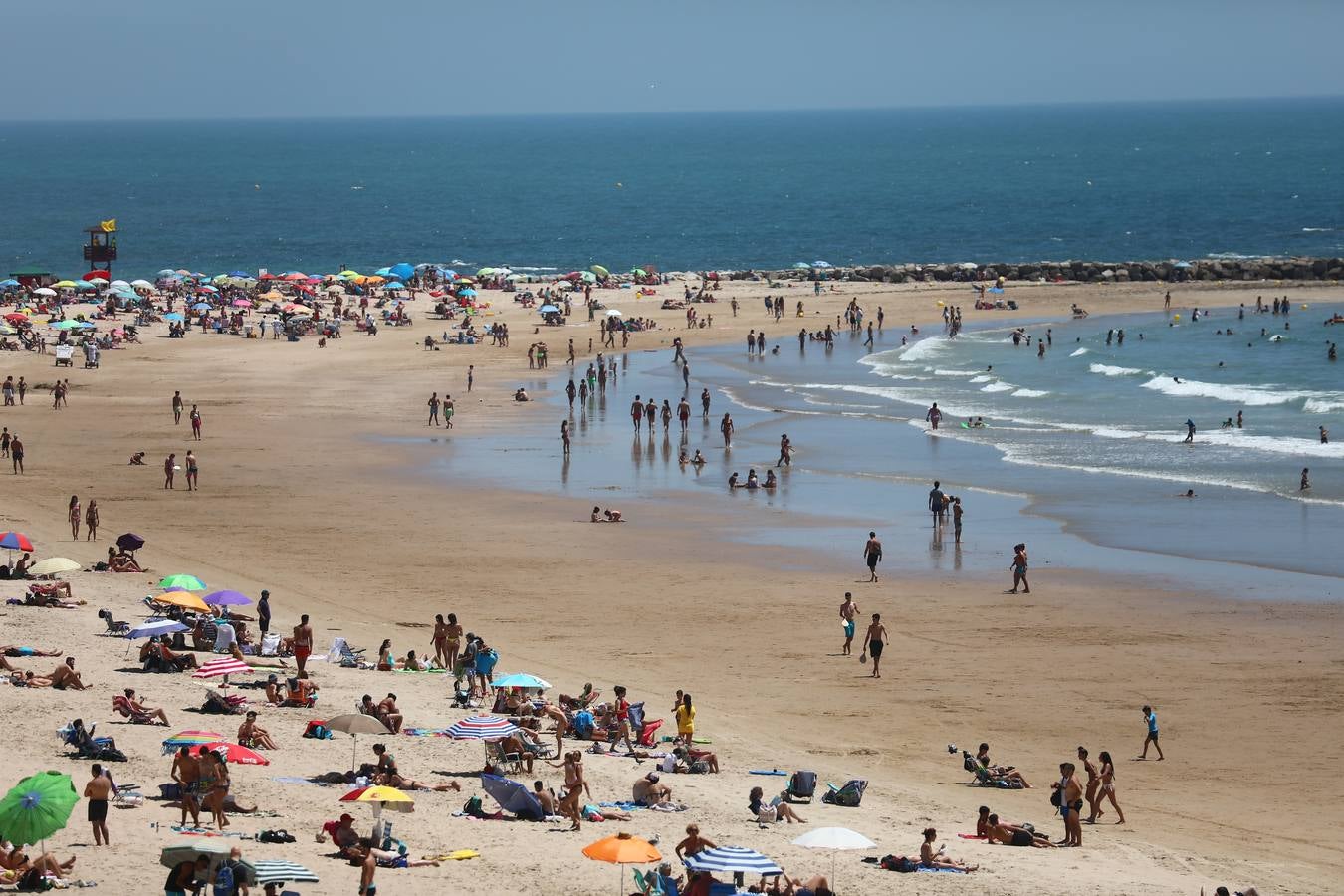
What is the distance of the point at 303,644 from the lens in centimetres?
2102

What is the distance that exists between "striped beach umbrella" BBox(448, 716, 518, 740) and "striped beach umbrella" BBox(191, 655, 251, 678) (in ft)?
11.7

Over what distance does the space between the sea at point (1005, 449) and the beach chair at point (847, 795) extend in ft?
38.5

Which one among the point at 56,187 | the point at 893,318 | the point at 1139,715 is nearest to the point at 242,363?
the point at 893,318

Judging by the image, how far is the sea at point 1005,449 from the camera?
3045cm

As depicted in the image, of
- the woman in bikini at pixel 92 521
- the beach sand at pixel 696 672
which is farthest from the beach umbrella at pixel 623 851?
the woman in bikini at pixel 92 521

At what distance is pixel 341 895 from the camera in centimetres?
1382

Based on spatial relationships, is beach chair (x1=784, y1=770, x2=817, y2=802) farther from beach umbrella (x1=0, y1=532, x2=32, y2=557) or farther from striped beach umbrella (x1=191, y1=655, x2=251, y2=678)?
beach umbrella (x1=0, y1=532, x2=32, y2=557)

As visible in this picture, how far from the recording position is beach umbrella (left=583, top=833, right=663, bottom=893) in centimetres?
1397

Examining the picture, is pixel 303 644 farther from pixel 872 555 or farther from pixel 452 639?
pixel 872 555

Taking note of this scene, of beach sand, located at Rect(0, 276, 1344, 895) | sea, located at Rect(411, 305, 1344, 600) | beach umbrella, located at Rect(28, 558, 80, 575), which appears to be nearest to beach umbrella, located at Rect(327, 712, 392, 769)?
beach sand, located at Rect(0, 276, 1344, 895)

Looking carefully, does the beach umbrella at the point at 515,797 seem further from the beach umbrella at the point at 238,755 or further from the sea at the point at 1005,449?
the sea at the point at 1005,449

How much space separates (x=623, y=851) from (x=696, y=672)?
843 cm

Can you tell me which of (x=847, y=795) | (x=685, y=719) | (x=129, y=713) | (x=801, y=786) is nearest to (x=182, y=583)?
(x=129, y=713)

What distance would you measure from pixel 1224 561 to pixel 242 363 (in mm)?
33217
